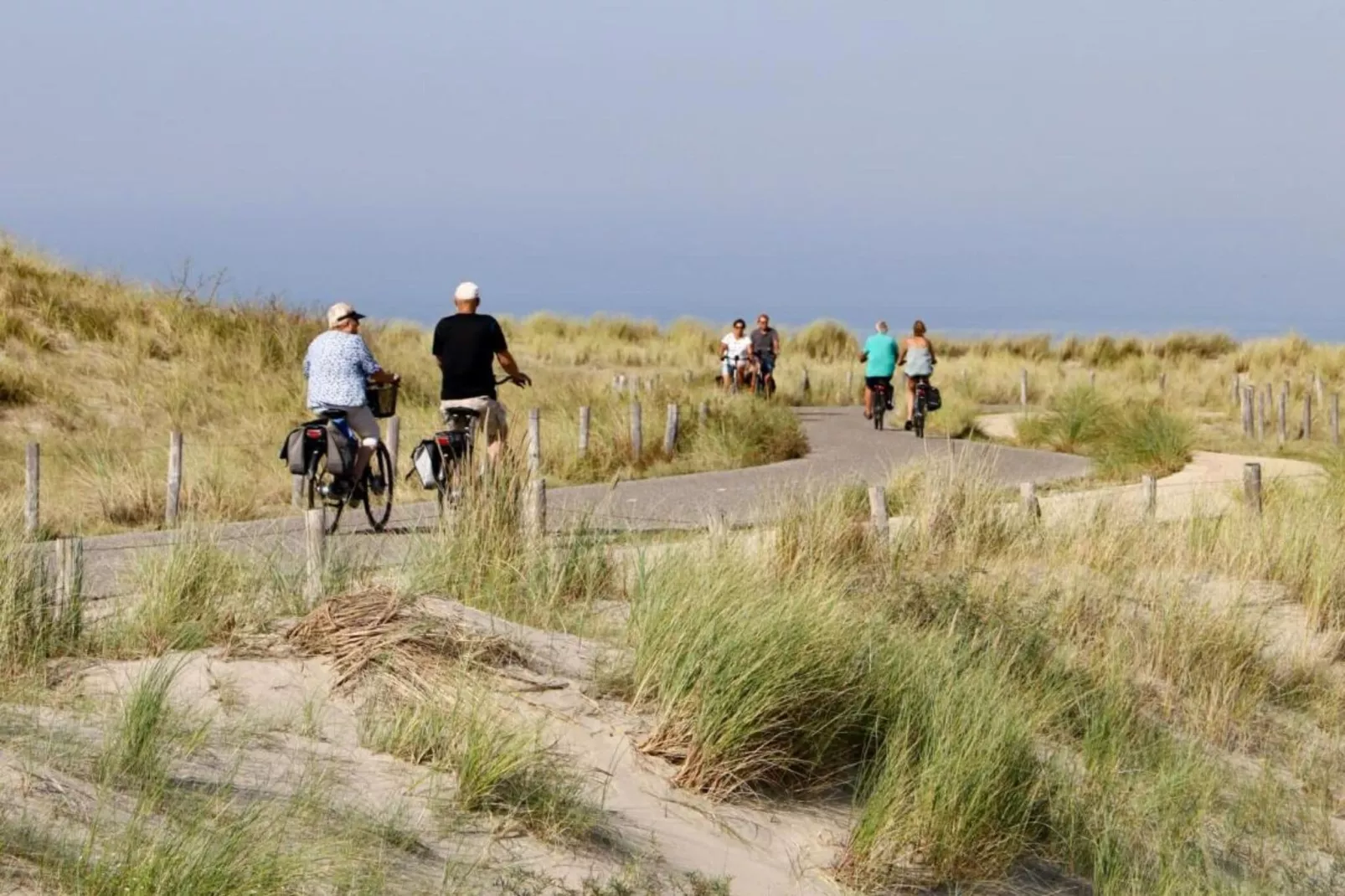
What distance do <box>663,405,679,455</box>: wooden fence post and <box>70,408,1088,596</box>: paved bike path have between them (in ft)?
4.47

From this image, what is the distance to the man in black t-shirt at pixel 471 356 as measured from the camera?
45.6ft

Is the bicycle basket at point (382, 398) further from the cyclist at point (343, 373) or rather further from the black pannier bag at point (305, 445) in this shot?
the black pannier bag at point (305, 445)

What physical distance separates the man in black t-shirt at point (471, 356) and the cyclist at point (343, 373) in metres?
0.54

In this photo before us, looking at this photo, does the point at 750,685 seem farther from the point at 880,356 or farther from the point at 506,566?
the point at 880,356

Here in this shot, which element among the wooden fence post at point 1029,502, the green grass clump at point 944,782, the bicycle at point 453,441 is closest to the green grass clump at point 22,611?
the green grass clump at point 944,782

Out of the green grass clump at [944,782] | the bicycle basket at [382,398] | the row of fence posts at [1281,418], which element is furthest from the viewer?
the row of fence posts at [1281,418]

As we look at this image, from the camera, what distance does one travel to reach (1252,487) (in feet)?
53.2

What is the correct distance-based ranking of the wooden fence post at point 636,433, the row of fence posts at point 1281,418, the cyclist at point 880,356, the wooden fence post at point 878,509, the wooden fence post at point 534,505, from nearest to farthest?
the wooden fence post at point 534,505 < the wooden fence post at point 878,509 < the wooden fence post at point 636,433 < the cyclist at point 880,356 < the row of fence posts at point 1281,418

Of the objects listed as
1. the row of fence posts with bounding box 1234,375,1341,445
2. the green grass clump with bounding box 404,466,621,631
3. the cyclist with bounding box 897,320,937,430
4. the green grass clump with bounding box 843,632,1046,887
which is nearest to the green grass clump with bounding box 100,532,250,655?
the green grass clump with bounding box 404,466,621,631

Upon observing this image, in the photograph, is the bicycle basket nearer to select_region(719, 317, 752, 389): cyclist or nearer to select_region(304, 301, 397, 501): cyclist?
select_region(304, 301, 397, 501): cyclist

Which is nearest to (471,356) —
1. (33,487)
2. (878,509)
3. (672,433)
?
(878,509)

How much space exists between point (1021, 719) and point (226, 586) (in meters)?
4.07

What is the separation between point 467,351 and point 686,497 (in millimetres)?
5688

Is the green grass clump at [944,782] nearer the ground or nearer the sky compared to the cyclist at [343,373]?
nearer the ground
